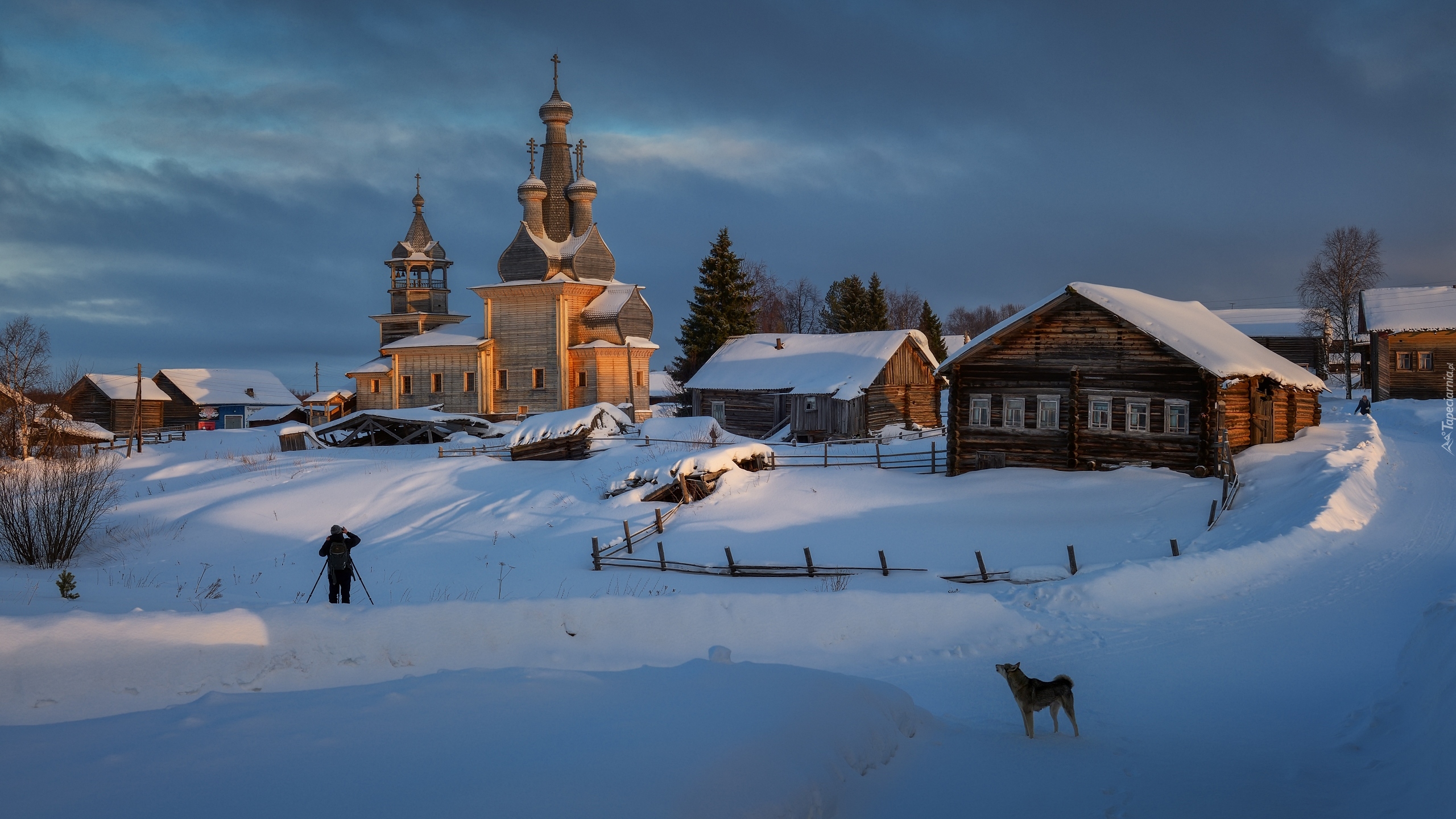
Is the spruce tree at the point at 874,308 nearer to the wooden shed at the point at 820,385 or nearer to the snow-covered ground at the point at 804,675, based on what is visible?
the wooden shed at the point at 820,385

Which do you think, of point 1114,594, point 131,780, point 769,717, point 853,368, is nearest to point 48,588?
point 131,780

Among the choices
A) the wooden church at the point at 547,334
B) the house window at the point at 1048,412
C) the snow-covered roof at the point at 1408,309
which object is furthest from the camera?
the wooden church at the point at 547,334

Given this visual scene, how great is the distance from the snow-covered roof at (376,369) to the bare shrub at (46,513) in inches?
1261

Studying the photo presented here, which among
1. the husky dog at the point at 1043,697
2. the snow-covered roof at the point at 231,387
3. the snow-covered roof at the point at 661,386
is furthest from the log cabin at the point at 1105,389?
the snow-covered roof at the point at 231,387

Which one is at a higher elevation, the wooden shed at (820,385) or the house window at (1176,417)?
the wooden shed at (820,385)

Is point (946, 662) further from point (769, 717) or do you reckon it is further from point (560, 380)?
point (560, 380)

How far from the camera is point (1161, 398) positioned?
2539 centimetres

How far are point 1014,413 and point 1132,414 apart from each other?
3494mm

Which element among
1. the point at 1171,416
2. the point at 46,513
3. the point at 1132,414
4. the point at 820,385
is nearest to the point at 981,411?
the point at 1132,414

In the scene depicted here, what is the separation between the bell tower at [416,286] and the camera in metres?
62.2

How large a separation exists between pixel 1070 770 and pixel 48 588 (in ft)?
52.5

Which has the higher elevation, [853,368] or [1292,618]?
[853,368]

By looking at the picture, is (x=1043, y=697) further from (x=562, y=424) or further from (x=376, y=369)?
(x=376, y=369)

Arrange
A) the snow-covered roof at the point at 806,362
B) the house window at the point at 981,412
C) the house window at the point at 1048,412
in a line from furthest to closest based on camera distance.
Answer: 1. the snow-covered roof at the point at 806,362
2. the house window at the point at 981,412
3. the house window at the point at 1048,412
